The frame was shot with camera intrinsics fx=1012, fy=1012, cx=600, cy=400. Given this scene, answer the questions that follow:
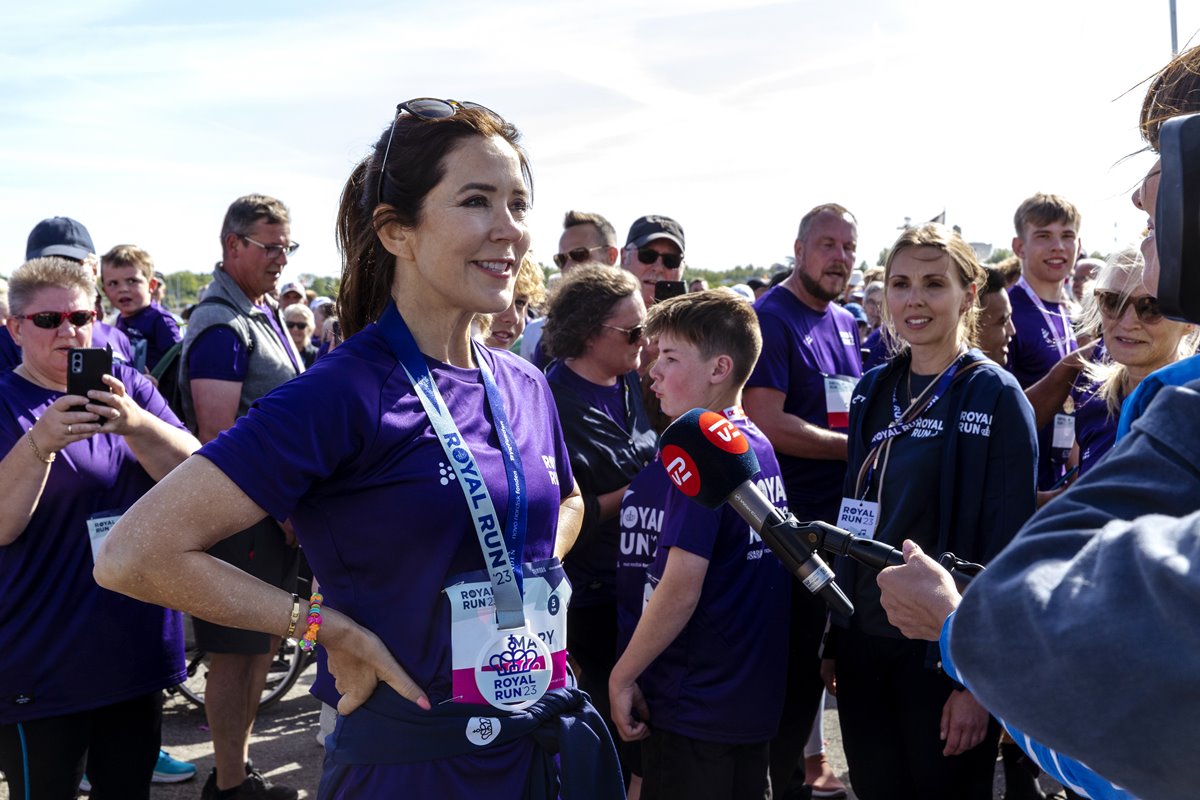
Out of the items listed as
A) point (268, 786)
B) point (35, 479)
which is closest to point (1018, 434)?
point (35, 479)

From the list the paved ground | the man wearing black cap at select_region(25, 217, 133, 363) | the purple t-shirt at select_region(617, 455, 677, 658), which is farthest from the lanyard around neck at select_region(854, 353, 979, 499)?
the man wearing black cap at select_region(25, 217, 133, 363)

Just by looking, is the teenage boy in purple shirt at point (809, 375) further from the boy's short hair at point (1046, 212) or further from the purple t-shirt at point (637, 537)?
the boy's short hair at point (1046, 212)

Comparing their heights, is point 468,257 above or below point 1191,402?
above

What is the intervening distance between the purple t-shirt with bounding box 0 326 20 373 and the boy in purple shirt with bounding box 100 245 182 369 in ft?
6.82

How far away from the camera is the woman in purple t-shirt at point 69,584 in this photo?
3.22 meters

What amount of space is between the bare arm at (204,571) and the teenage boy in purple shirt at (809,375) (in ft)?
9.52

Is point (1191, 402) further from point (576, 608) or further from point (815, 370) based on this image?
point (815, 370)

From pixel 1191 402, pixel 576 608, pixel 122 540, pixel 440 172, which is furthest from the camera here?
pixel 576 608

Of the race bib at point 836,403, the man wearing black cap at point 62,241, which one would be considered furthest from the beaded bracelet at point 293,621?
the man wearing black cap at point 62,241

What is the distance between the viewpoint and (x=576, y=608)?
395 centimetres

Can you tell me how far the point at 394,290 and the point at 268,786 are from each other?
332 centimetres

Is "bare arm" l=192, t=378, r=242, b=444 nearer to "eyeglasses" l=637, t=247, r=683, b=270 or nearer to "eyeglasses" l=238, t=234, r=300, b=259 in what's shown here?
"eyeglasses" l=238, t=234, r=300, b=259

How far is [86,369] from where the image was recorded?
3.25 metres

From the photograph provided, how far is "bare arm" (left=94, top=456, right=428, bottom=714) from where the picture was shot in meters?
1.83
